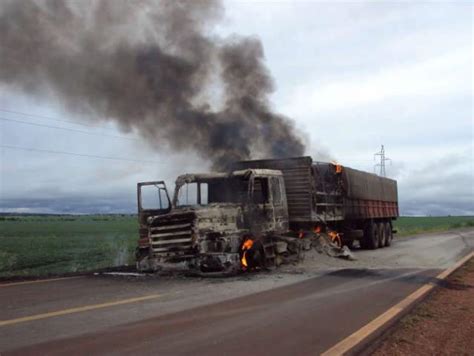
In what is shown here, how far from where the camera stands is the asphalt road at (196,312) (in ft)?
17.8

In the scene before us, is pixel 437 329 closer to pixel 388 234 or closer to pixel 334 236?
pixel 334 236

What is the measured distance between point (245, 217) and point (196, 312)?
490 centimetres

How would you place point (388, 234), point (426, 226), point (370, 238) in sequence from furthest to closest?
point (426, 226) → point (388, 234) → point (370, 238)

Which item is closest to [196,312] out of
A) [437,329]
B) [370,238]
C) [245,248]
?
[437,329]

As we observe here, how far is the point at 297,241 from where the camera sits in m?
13.4

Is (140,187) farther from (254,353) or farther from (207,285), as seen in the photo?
(254,353)

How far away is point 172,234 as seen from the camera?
1124 cm

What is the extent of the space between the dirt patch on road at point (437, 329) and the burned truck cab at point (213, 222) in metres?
4.47

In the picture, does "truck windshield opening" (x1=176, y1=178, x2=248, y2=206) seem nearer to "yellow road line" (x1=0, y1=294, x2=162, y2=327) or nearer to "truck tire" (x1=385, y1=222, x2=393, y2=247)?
"yellow road line" (x1=0, y1=294, x2=162, y2=327)

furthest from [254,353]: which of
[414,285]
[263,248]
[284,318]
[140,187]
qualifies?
[140,187]

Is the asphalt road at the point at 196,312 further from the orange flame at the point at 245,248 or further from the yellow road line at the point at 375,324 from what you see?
the orange flame at the point at 245,248

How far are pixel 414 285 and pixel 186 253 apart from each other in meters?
4.94

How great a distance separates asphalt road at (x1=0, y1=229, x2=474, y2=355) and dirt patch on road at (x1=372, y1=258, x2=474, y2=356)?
54cm

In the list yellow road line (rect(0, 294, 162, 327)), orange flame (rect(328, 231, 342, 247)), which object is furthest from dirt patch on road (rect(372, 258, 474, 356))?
orange flame (rect(328, 231, 342, 247))
